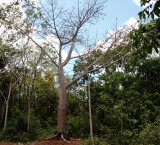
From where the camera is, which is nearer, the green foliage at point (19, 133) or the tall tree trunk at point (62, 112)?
the green foliage at point (19, 133)

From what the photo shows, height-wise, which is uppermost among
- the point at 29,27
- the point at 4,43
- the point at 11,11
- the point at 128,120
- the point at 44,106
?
the point at 11,11

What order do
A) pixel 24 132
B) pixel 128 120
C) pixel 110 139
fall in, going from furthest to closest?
pixel 24 132 → pixel 128 120 → pixel 110 139

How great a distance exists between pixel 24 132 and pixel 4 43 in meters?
4.44

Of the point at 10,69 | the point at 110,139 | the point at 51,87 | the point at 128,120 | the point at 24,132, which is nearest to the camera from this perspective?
the point at 110,139

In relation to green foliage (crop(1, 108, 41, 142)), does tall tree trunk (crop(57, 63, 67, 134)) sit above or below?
above

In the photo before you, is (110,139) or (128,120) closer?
(110,139)

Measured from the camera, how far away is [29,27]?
28.2ft

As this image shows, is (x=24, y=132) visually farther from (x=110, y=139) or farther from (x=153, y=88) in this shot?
(x=153, y=88)

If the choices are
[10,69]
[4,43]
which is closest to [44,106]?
[10,69]

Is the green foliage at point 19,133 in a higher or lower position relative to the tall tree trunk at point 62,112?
lower

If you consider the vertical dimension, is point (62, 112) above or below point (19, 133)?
above

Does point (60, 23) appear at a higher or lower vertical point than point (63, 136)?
higher

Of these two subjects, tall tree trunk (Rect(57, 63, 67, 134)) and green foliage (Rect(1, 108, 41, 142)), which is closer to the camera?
green foliage (Rect(1, 108, 41, 142))

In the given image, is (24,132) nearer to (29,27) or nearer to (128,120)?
(128,120)
